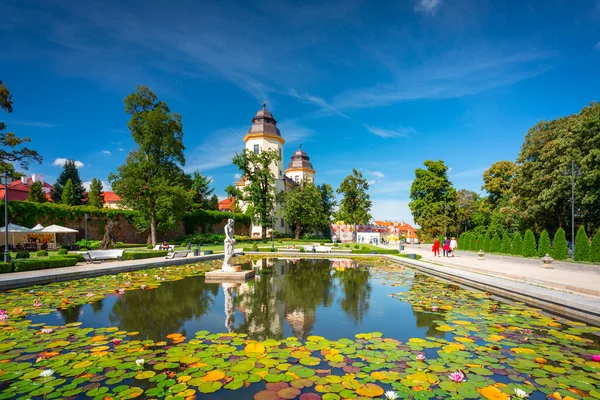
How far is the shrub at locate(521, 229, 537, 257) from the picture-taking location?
936 inches

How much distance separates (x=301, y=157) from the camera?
64.4 metres

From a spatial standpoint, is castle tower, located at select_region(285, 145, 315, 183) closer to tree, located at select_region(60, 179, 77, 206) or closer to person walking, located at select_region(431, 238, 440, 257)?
tree, located at select_region(60, 179, 77, 206)

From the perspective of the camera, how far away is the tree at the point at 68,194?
3904 cm

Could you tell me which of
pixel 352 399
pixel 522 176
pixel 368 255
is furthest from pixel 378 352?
pixel 522 176

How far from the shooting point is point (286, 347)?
505cm

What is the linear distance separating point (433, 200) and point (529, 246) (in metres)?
21.8

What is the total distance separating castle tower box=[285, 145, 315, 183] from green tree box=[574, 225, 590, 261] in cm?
4494

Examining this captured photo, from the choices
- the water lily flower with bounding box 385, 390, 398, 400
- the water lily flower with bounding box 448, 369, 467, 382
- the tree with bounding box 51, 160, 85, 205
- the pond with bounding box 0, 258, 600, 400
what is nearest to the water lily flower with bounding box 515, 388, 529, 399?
the pond with bounding box 0, 258, 600, 400

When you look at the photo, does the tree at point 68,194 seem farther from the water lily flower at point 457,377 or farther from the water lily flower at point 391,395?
the water lily flower at point 457,377

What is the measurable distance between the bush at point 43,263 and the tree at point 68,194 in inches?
A: 1162

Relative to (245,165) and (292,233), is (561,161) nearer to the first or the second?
(245,165)

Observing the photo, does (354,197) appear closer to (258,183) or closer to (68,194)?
(258,183)

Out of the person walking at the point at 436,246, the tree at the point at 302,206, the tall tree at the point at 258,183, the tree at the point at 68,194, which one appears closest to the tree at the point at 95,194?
the tree at the point at 68,194

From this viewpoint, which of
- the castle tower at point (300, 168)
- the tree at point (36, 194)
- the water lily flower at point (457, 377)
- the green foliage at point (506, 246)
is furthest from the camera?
the castle tower at point (300, 168)
